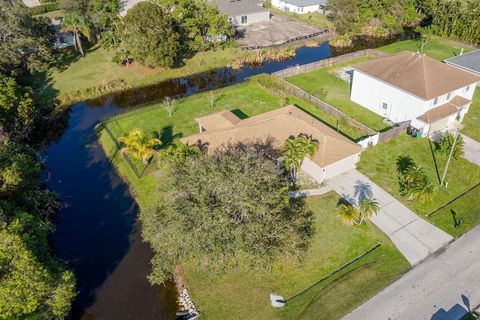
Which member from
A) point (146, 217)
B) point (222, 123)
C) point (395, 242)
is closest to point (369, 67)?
point (222, 123)

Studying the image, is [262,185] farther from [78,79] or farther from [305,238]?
[78,79]

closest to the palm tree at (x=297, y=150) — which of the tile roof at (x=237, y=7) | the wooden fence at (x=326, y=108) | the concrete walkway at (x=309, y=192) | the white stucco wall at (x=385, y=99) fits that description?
the concrete walkway at (x=309, y=192)

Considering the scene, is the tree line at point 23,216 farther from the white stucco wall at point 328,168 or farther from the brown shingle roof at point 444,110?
the brown shingle roof at point 444,110

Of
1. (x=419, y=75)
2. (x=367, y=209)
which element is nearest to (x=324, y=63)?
(x=419, y=75)

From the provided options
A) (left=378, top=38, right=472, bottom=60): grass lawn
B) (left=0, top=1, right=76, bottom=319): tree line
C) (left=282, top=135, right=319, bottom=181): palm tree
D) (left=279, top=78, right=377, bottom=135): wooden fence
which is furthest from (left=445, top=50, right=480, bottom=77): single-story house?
(left=0, top=1, right=76, bottom=319): tree line

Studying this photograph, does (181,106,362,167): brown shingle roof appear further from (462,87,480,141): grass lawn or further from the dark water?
(462,87,480,141): grass lawn

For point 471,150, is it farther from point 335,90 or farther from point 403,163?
point 335,90

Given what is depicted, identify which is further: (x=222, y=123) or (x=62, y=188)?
(x=222, y=123)
